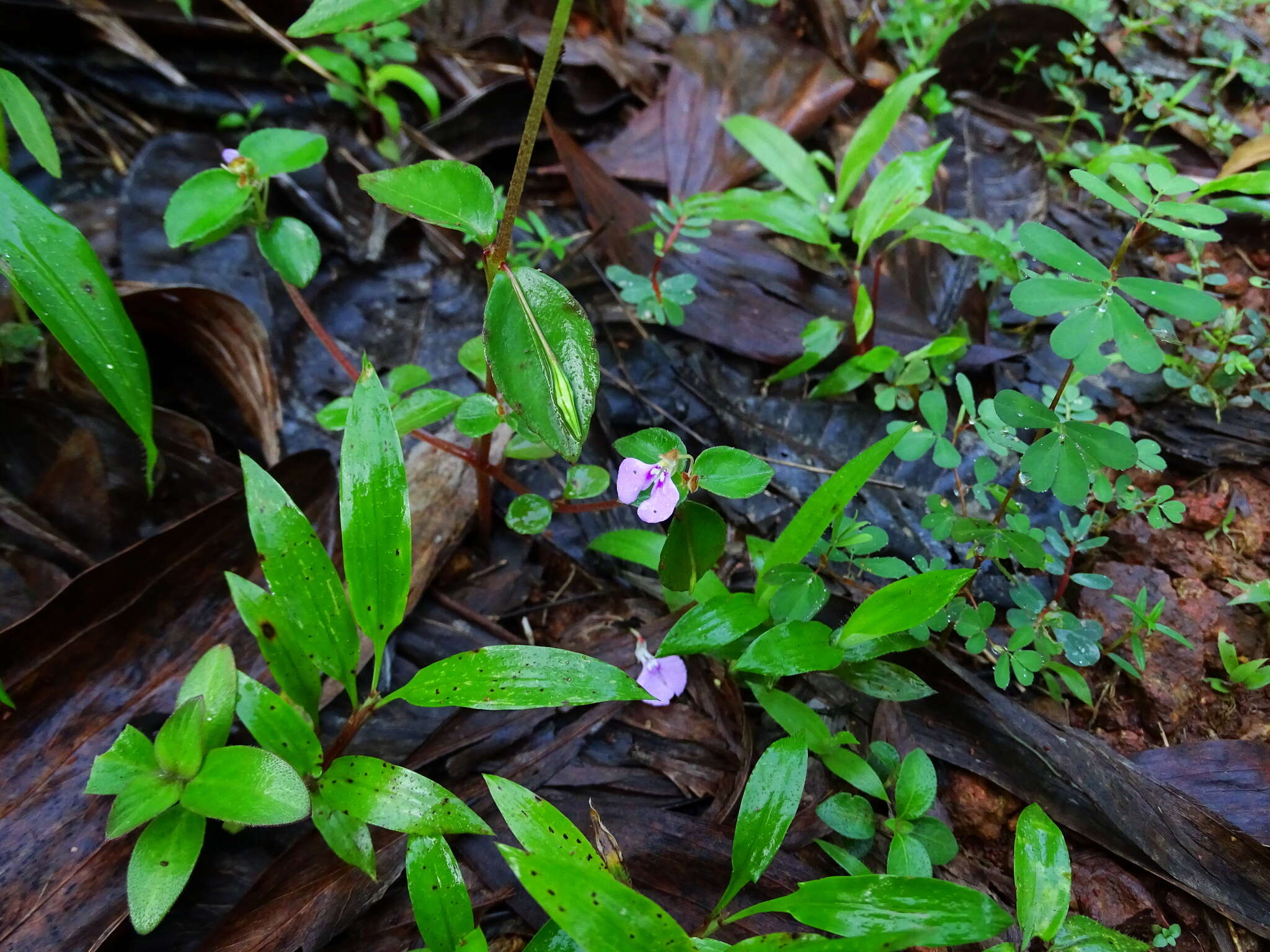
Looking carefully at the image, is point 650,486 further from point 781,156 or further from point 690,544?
point 781,156

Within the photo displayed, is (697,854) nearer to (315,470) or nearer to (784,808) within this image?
(784,808)

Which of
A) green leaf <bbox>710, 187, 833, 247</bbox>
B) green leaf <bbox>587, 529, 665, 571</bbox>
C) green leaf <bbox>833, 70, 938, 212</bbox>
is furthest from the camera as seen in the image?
green leaf <bbox>833, 70, 938, 212</bbox>

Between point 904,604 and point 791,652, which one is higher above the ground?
point 904,604

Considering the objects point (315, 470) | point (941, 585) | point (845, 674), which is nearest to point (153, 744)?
point (315, 470)

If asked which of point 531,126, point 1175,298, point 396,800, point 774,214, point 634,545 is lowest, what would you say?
point 396,800

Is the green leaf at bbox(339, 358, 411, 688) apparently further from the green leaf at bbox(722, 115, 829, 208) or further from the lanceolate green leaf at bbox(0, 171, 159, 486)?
the green leaf at bbox(722, 115, 829, 208)

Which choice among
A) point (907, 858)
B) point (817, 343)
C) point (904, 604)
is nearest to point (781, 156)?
point (817, 343)

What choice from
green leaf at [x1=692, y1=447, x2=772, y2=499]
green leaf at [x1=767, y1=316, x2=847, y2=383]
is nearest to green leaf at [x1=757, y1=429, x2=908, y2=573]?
green leaf at [x1=692, y1=447, x2=772, y2=499]
